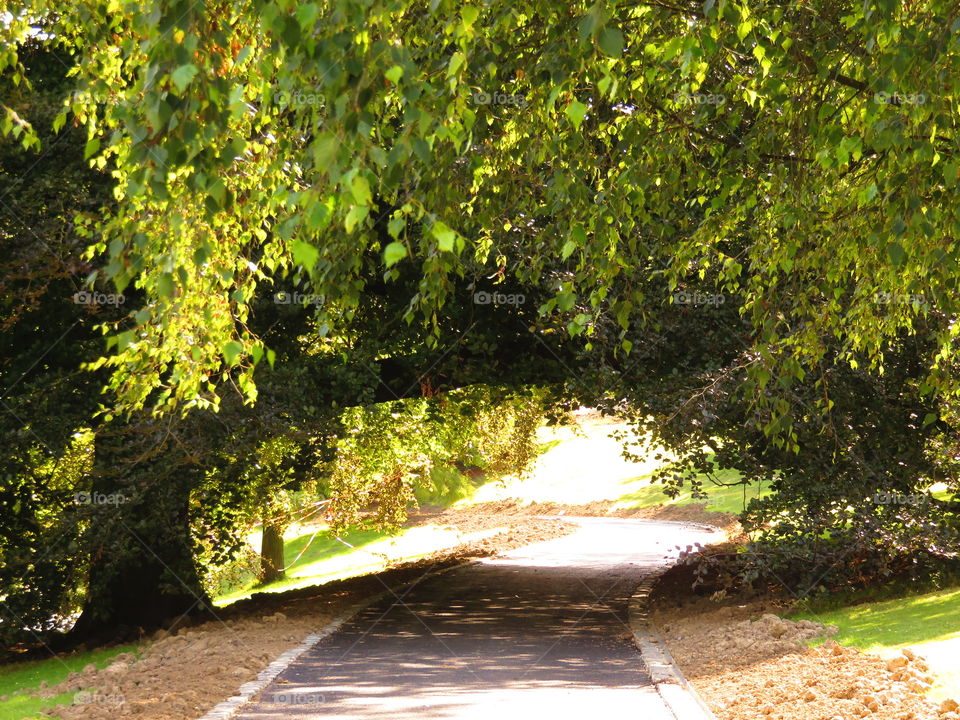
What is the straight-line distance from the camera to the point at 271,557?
24562 mm

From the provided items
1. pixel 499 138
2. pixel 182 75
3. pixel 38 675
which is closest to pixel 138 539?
pixel 38 675

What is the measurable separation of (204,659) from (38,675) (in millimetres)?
2993

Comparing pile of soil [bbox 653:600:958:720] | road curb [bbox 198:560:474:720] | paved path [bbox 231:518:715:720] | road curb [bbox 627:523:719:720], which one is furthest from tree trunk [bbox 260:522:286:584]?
→ pile of soil [bbox 653:600:958:720]

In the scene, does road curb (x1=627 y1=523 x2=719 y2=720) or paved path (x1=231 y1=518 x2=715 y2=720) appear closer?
road curb (x1=627 y1=523 x2=719 y2=720)

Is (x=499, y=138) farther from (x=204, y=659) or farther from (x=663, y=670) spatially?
(x=204, y=659)

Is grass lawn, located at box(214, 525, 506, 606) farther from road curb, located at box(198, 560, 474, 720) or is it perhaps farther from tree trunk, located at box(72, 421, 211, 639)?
tree trunk, located at box(72, 421, 211, 639)

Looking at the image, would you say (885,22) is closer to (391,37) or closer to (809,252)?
(391,37)

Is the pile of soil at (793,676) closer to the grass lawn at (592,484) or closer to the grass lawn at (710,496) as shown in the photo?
the grass lawn at (710,496)

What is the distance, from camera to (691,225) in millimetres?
11758

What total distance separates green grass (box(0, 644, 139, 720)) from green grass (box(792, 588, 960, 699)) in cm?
729

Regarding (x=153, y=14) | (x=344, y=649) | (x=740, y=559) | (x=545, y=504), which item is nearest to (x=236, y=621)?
(x=344, y=649)

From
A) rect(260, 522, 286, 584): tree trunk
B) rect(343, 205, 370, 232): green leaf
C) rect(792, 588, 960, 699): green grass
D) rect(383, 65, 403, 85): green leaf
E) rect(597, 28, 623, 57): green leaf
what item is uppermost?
rect(597, 28, 623, 57): green leaf

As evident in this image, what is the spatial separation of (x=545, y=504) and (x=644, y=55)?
31351 millimetres

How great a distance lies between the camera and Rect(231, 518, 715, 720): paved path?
326 inches
